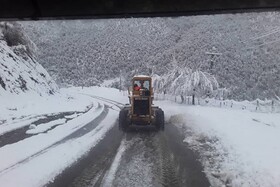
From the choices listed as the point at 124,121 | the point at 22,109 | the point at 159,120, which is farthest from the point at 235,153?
the point at 22,109

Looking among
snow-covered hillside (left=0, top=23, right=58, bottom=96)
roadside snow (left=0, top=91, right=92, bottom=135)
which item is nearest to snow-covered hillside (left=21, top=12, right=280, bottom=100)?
snow-covered hillside (left=0, top=23, right=58, bottom=96)

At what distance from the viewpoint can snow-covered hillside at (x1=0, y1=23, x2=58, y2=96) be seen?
103ft

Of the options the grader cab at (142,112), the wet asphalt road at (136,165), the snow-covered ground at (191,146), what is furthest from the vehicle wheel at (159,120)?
the wet asphalt road at (136,165)

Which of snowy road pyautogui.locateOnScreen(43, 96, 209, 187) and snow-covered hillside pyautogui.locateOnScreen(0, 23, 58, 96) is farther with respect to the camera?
snow-covered hillside pyautogui.locateOnScreen(0, 23, 58, 96)

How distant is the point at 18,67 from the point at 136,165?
26.0m

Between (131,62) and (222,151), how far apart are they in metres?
67.0

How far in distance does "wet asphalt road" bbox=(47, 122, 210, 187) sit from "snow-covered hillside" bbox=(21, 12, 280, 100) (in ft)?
121

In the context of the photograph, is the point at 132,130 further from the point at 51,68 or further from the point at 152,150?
the point at 51,68

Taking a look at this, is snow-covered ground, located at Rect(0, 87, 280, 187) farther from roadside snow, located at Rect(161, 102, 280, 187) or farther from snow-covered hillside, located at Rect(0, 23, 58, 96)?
snow-covered hillside, located at Rect(0, 23, 58, 96)

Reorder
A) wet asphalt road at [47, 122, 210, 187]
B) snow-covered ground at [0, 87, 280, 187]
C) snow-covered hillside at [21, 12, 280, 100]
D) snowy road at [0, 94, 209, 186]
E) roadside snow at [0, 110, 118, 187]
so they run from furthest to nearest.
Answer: snow-covered hillside at [21, 12, 280, 100], snow-covered ground at [0, 87, 280, 187], snowy road at [0, 94, 209, 186], wet asphalt road at [47, 122, 210, 187], roadside snow at [0, 110, 118, 187]

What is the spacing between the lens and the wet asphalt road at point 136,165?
9.90 metres

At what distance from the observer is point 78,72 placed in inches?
3046

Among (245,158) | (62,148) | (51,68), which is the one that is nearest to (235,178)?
(245,158)

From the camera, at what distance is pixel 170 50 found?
81.1 metres
